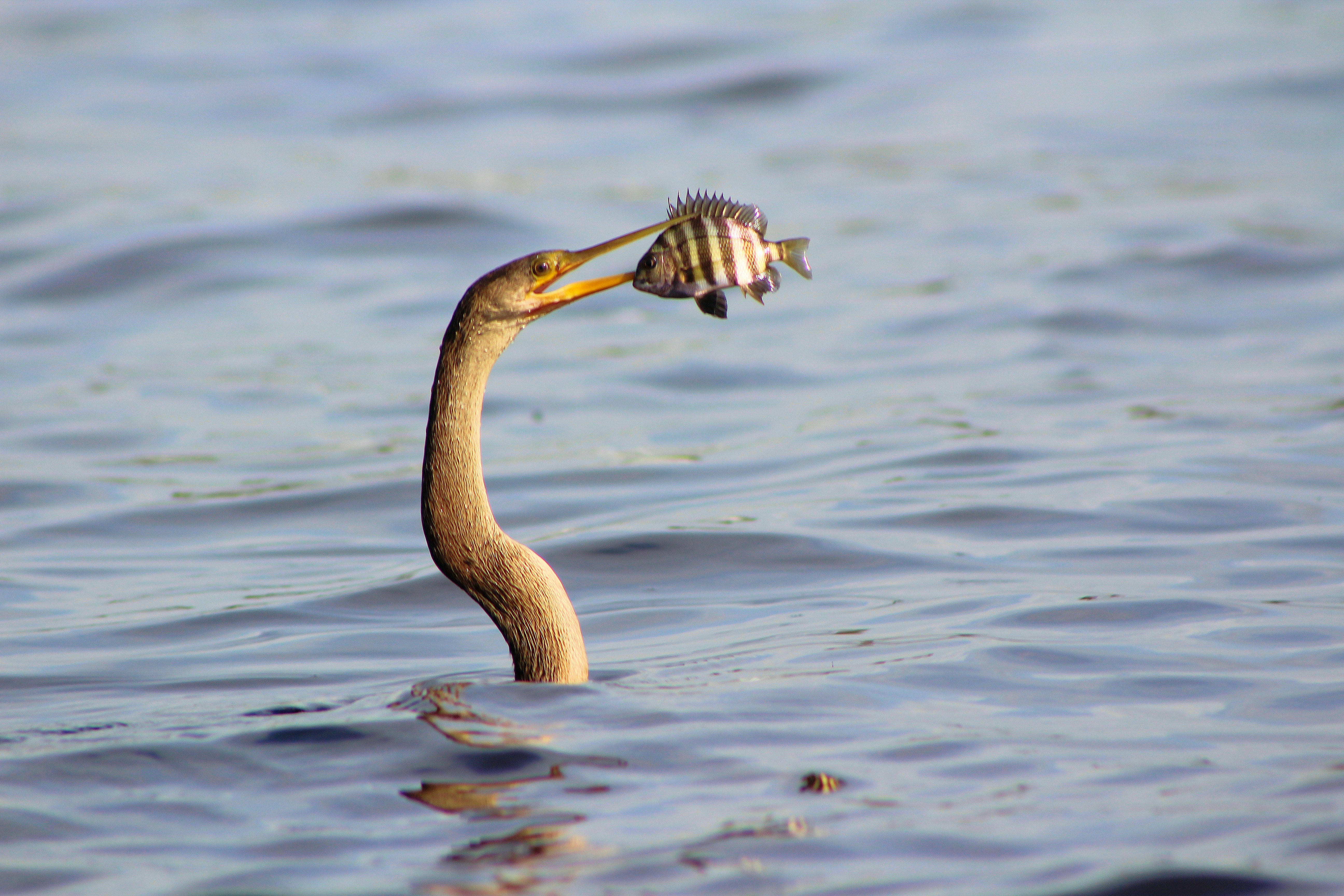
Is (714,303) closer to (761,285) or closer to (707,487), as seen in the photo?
(761,285)

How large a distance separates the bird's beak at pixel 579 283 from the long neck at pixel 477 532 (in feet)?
0.50

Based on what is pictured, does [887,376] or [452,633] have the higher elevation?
[887,376]

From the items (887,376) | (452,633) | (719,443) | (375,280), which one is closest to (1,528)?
(452,633)

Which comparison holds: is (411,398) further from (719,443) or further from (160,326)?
(160,326)

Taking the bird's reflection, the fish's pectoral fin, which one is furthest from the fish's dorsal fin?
the bird's reflection

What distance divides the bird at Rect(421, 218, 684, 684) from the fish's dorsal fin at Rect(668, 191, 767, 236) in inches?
2.1

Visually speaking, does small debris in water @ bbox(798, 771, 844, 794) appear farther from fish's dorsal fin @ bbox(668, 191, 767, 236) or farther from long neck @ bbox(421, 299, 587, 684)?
fish's dorsal fin @ bbox(668, 191, 767, 236)

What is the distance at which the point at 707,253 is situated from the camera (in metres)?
4.87

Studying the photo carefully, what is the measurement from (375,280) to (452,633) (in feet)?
29.0

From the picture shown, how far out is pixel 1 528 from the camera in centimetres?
842

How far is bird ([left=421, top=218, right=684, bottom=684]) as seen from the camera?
494 centimetres

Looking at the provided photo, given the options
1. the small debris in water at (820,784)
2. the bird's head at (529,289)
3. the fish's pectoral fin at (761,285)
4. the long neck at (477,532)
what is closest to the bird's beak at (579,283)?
the bird's head at (529,289)

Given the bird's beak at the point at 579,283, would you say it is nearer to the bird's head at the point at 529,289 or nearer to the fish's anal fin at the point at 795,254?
the bird's head at the point at 529,289

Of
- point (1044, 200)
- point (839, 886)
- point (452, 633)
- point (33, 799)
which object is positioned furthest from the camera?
point (1044, 200)
